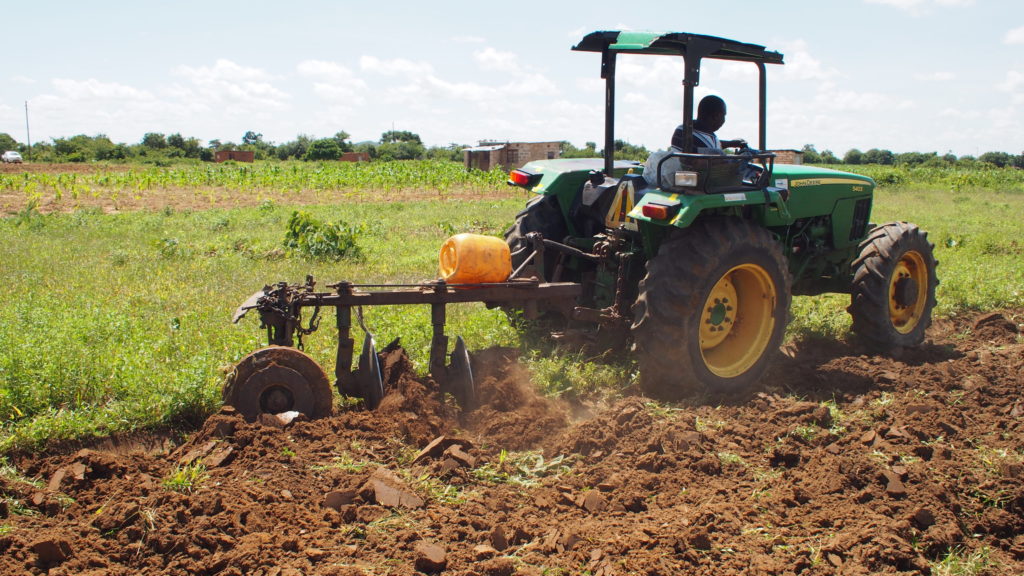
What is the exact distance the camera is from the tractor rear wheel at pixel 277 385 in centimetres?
432

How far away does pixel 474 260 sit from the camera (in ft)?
16.5

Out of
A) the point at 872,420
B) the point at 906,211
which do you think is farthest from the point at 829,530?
the point at 906,211

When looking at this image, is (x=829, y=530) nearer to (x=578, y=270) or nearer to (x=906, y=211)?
(x=578, y=270)

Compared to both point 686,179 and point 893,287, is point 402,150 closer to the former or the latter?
point 893,287

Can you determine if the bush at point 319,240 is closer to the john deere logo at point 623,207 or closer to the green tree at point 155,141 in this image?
the john deere logo at point 623,207

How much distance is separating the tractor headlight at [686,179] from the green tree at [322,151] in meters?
56.9

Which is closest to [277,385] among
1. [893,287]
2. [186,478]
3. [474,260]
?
[186,478]

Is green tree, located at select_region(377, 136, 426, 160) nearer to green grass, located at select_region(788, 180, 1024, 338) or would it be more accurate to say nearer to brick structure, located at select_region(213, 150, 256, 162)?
brick structure, located at select_region(213, 150, 256, 162)

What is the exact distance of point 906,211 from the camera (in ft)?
67.0

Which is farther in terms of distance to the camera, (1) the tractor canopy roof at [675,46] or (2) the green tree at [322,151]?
(2) the green tree at [322,151]

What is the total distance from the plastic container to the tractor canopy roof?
65.3 inches

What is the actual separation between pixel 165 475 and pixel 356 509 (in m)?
1.04

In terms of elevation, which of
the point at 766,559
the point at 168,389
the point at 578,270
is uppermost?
the point at 578,270

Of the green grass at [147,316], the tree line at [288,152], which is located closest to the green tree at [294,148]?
the tree line at [288,152]
